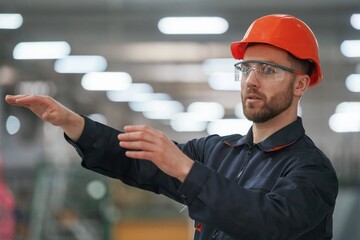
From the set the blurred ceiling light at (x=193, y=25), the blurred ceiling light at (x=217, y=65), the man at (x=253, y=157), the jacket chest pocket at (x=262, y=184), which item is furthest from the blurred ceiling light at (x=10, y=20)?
the jacket chest pocket at (x=262, y=184)

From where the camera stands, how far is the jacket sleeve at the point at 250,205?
1.84m

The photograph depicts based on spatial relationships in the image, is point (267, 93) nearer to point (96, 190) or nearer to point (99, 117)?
point (96, 190)

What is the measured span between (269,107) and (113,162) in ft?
1.70

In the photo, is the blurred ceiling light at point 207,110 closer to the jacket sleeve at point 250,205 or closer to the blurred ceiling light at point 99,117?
the blurred ceiling light at point 99,117

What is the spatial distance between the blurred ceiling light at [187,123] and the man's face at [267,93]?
5.71 m

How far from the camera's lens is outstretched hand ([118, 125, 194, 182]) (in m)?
1.81

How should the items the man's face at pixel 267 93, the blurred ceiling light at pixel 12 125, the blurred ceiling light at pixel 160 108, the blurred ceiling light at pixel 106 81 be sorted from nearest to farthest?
1. the man's face at pixel 267 93
2. the blurred ceiling light at pixel 12 125
3. the blurred ceiling light at pixel 106 81
4. the blurred ceiling light at pixel 160 108

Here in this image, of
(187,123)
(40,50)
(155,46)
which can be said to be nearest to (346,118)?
(187,123)

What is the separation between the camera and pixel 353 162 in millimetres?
7723

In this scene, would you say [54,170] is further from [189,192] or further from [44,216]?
[189,192]

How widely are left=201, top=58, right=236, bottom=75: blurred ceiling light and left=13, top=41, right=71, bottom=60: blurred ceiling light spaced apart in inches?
57.9

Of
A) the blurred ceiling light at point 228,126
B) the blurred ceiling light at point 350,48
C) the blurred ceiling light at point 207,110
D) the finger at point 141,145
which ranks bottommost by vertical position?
the blurred ceiling light at point 228,126

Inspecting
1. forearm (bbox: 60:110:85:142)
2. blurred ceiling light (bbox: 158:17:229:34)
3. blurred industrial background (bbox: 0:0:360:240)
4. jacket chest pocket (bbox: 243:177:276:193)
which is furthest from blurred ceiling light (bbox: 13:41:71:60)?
jacket chest pocket (bbox: 243:177:276:193)

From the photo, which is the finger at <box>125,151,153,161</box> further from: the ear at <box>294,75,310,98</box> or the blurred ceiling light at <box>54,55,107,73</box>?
the blurred ceiling light at <box>54,55,107,73</box>
